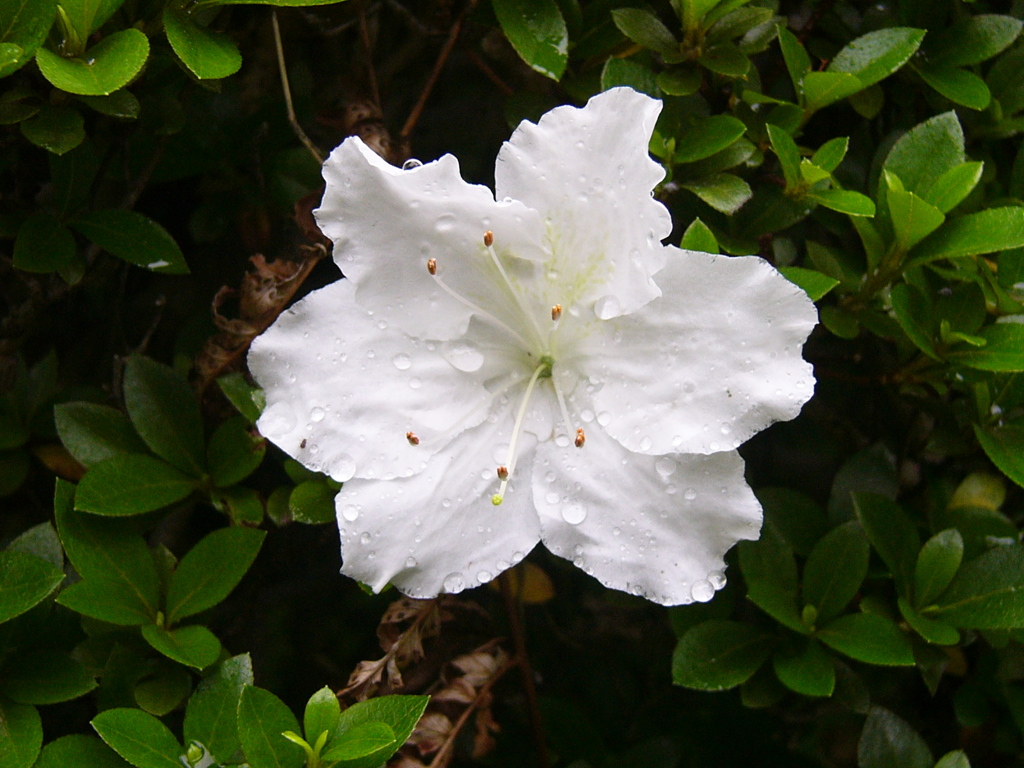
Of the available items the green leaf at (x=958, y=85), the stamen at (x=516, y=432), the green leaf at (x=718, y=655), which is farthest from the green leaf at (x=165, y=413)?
the green leaf at (x=958, y=85)

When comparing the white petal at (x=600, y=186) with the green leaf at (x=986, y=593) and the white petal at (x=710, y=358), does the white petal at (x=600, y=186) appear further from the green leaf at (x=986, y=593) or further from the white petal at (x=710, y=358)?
the green leaf at (x=986, y=593)

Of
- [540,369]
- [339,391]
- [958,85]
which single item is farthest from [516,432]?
[958,85]

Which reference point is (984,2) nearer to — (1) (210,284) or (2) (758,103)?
(2) (758,103)

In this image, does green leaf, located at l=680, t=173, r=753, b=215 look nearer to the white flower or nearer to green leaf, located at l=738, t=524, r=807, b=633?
the white flower

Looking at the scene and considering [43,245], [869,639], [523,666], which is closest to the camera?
[869,639]

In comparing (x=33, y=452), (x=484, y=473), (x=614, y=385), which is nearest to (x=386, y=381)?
(x=484, y=473)

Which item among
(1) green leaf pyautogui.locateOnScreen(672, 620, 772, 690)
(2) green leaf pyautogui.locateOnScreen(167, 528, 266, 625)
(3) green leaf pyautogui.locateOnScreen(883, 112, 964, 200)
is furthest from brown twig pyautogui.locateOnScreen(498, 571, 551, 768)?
(3) green leaf pyautogui.locateOnScreen(883, 112, 964, 200)

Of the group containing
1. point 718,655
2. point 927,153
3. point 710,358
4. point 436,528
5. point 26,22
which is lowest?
point 718,655

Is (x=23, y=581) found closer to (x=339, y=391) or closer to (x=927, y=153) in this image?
(x=339, y=391)
